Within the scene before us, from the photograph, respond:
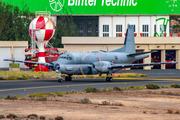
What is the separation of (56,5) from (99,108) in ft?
239

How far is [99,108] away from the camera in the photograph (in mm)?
17781

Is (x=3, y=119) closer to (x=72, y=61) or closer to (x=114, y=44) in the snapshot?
(x=72, y=61)

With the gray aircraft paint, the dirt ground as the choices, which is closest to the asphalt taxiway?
the gray aircraft paint

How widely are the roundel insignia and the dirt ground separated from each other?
68064 mm

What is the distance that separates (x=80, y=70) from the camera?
3662 cm

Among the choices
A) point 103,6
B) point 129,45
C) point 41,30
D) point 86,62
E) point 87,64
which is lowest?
point 87,64

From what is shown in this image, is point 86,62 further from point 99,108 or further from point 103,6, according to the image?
point 103,6

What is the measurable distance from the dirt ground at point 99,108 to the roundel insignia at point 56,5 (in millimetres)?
68064

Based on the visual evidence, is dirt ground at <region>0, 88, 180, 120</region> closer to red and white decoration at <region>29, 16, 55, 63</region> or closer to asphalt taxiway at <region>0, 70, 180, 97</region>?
asphalt taxiway at <region>0, 70, 180, 97</region>

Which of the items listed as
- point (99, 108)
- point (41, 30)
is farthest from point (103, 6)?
point (99, 108)

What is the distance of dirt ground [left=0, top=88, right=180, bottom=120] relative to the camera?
15413 mm

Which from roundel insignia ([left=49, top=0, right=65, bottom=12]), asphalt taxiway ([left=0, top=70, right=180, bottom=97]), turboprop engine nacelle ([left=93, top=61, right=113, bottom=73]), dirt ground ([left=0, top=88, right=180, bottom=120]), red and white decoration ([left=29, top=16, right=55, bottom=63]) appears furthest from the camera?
roundel insignia ([left=49, top=0, right=65, bottom=12])

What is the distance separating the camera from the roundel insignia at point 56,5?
87000 mm

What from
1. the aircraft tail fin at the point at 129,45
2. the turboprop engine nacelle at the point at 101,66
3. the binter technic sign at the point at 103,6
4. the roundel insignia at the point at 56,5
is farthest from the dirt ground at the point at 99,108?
the roundel insignia at the point at 56,5
